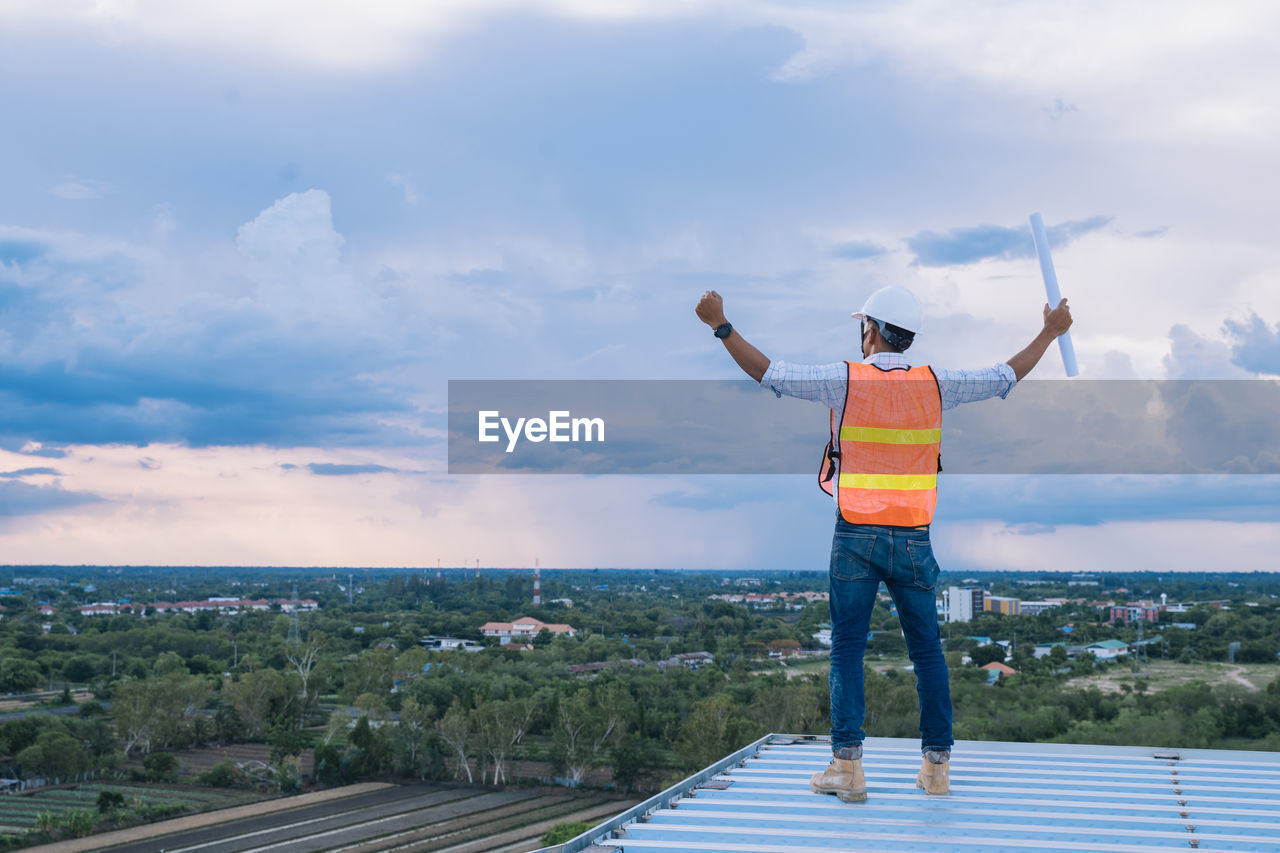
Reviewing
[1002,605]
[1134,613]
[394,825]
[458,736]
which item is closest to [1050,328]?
[394,825]

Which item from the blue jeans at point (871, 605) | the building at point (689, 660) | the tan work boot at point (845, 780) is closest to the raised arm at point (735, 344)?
the blue jeans at point (871, 605)

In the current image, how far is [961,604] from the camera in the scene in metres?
79.8

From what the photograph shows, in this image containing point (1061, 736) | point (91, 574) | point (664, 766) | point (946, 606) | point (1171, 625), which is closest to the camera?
point (1061, 736)

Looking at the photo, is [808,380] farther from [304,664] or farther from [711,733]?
[304,664]

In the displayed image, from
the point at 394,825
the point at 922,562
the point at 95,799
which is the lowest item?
the point at 394,825

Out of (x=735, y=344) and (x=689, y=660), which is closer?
(x=735, y=344)

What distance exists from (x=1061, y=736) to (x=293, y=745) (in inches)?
1164

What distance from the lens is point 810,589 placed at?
11088cm

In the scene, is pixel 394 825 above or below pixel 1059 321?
below

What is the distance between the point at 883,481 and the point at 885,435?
0.16 m

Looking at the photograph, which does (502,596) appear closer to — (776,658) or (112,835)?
(776,658)

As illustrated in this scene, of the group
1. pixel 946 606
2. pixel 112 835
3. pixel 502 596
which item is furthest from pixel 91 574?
pixel 112 835

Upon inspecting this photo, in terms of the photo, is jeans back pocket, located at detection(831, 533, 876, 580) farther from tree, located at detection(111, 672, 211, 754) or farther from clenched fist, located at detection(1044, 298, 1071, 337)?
tree, located at detection(111, 672, 211, 754)

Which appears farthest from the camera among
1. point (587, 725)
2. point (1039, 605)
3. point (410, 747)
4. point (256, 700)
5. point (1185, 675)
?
point (1039, 605)
